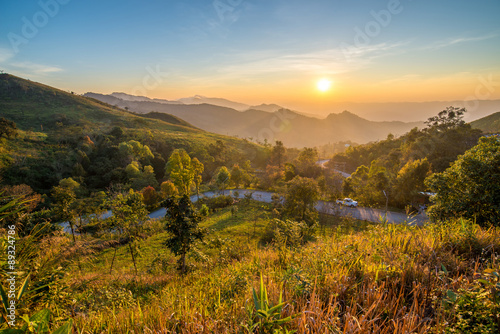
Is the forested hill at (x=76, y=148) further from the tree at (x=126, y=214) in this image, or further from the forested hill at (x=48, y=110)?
the tree at (x=126, y=214)

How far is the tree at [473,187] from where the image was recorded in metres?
5.51

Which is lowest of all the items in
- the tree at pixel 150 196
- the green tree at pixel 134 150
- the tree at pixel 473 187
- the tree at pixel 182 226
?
the tree at pixel 150 196

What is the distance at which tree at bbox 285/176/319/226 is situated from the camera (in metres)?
15.1

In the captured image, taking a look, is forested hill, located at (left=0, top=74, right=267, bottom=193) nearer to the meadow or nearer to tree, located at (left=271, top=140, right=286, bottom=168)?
tree, located at (left=271, top=140, right=286, bottom=168)

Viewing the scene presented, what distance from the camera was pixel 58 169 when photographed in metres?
37.6

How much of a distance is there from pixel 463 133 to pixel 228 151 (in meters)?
48.3

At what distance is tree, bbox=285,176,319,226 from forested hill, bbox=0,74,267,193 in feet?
76.9

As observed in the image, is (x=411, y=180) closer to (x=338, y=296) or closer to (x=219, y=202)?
(x=219, y=202)

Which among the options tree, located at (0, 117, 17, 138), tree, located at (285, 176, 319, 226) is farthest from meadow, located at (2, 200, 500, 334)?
tree, located at (0, 117, 17, 138)

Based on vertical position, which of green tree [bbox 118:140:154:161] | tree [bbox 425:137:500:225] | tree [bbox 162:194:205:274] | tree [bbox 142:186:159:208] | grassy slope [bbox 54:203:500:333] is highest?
tree [bbox 425:137:500:225]

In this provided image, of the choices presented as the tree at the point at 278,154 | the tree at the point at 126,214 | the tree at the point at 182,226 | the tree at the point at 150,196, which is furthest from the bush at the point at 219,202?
the tree at the point at 278,154

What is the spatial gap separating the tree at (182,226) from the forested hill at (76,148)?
80.8 feet

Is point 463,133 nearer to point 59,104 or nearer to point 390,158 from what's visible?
point 390,158

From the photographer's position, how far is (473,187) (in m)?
5.89
